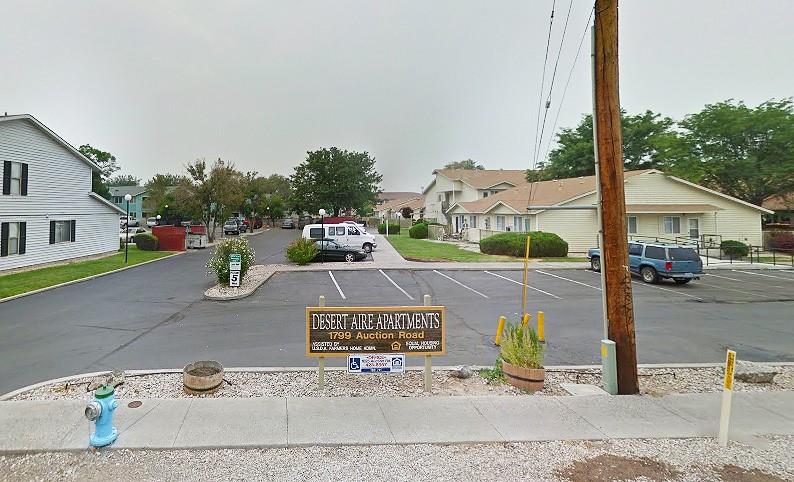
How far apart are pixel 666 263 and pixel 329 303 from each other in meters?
14.0

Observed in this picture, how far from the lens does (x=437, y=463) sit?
414 centimetres

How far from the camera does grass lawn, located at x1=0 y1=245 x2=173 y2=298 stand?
14.7 m

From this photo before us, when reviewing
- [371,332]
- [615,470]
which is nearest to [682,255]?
[615,470]

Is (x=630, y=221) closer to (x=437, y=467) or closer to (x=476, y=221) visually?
(x=476, y=221)

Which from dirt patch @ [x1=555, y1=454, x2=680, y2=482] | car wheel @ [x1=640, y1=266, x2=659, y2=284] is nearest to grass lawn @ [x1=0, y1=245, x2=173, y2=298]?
dirt patch @ [x1=555, y1=454, x2=680, y2=482]

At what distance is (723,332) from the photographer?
9.77 metres

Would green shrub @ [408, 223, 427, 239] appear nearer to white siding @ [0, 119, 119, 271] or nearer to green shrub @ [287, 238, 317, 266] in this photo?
green shrub @ [287, 238, 317, 266]

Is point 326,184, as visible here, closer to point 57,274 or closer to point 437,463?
point 57,274

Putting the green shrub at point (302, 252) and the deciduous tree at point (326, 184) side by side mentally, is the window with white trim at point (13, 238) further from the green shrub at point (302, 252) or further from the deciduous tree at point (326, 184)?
the deciduous tree at point (326, 184)

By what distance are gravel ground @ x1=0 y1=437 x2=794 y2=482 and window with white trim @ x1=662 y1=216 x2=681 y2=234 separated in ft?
92.7

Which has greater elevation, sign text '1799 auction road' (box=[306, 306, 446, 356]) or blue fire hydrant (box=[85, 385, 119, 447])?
sign text '1799 auction road' (box=[306, 306, 446, 356])

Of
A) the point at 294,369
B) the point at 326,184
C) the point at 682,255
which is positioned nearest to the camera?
the point at 294,369

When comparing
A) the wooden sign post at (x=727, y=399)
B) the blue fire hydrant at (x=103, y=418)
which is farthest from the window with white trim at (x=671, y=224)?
the blue fire hydrant at (x=103, y=418)

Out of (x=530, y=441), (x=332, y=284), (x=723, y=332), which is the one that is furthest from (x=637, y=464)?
(x=332, y=284)
